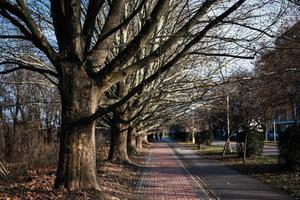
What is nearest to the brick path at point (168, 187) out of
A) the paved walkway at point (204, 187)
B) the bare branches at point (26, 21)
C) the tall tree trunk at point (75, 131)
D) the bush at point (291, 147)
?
the paved walkway at point (204, 187)

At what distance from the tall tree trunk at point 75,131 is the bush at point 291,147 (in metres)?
9.67

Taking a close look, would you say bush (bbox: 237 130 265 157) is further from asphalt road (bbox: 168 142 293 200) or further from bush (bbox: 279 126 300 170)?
asphalt road (bbox: 168 142 293 200)

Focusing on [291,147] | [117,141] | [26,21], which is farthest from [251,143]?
[26,21]

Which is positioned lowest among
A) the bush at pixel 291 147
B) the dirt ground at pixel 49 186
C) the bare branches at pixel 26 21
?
the dirt ground at pixel 49 186

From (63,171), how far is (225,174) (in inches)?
375

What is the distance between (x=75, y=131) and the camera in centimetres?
1054

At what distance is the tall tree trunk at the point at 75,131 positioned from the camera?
34.5 feet

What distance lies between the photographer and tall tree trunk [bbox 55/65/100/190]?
10.5 meters

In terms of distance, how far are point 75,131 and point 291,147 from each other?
10310 millimetres

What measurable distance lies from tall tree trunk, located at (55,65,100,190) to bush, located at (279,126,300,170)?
31.7 ft

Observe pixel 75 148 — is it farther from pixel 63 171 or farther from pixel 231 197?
pixel 231 197

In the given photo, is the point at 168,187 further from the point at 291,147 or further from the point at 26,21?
the point at 26,21

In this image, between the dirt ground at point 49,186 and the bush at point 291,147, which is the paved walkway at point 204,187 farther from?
the bush at point 291,147

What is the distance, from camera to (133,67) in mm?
10539
